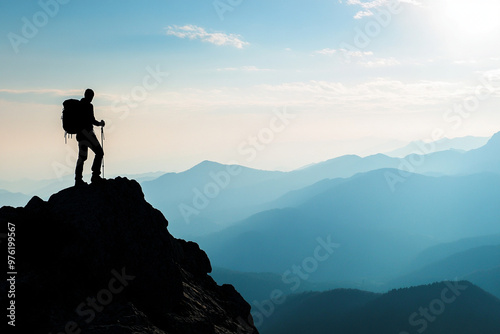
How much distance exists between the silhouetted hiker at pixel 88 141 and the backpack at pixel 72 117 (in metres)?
0.13

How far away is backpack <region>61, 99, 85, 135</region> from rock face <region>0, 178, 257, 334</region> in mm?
2693

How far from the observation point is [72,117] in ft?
56.3

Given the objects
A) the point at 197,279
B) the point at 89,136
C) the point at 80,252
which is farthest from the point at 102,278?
the point at 197,279

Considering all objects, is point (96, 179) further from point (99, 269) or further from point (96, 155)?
point (99, 269)

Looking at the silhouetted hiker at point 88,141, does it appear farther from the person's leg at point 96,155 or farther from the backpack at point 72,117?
the backpack at point 72,117

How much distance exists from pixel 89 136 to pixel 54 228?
4721 mm

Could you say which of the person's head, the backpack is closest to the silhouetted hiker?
the person's head

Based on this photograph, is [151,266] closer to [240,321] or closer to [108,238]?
[108,238]

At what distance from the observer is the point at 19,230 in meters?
14.8

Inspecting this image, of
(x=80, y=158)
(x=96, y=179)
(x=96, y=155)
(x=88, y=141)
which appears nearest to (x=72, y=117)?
(x=88, y=141)

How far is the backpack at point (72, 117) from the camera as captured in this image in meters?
17.1

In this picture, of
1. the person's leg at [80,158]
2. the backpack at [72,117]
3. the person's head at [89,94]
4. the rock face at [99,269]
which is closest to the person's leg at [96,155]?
the person's leg at [80,158]

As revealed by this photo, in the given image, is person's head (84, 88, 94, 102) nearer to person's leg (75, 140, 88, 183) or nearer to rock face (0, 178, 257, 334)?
person's leg (75, 140, 88, 183)

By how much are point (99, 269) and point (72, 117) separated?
689 centimetres
